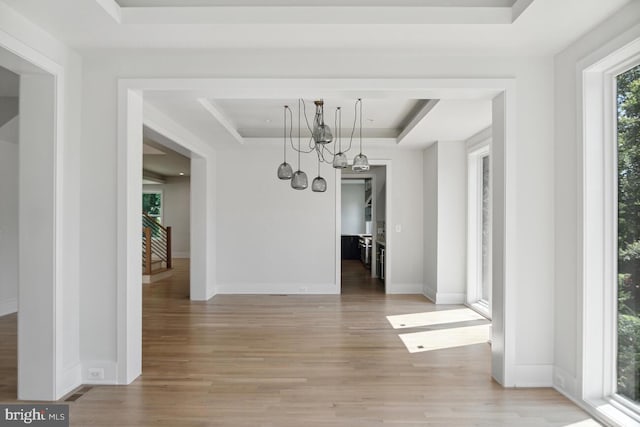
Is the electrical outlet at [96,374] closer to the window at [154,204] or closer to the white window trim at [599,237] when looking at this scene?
the white window trim at [599,237]

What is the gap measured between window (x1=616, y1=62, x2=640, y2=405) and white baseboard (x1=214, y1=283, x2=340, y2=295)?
15.8 feet

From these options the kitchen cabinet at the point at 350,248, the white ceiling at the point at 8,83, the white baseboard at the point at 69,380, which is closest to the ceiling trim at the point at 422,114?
the white baseboard at the point at 69,380

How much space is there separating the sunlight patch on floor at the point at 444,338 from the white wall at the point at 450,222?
140cm

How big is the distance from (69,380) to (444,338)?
11.9 ft

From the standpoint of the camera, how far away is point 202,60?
129 inches

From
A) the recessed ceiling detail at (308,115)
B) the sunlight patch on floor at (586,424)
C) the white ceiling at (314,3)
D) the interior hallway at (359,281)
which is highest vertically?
the white ceiling at (314,3)

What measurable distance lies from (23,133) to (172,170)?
932 centimetres

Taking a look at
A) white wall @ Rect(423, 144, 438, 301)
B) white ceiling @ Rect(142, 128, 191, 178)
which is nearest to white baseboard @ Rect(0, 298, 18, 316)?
white ceiling @ Rect(142, 128, 191, 178)

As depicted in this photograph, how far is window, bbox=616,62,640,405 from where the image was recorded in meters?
2.61

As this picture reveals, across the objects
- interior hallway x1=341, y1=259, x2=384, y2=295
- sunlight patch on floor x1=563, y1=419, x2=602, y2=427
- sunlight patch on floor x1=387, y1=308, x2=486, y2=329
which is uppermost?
sunlight patch on floor x1=563, y1=419, x2=602, y2=427

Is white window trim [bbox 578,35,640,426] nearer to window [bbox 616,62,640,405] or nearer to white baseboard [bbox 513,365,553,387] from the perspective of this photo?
window [bbox 616,62,640,405]

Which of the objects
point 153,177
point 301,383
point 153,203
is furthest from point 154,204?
point 301,383

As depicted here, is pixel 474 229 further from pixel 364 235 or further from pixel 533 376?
pixel 364 235

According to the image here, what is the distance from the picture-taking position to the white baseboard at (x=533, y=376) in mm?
3219
